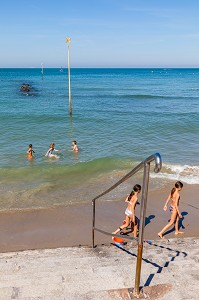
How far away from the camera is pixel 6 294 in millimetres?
5027

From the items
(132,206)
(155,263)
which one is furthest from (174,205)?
(155,263)

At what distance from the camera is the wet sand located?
359 inches

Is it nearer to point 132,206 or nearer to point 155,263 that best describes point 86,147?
point 132,206

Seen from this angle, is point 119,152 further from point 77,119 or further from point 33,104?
point 33,104

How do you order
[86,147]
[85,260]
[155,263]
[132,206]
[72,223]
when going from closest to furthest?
[155,263], [85,260], [132,206], [72,223], [86,147]

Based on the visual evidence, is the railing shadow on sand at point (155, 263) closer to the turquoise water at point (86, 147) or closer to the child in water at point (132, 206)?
the child in water at point (132, 206)

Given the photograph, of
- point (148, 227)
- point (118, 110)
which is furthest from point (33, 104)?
point (148, 227)

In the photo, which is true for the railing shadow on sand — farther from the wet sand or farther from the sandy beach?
the wet sand

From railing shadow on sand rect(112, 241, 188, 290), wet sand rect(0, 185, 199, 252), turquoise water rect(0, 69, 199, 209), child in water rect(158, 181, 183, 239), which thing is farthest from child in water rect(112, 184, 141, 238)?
turquoise water rect(0, 69, 199, 209)

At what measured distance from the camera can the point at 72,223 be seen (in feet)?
33.6

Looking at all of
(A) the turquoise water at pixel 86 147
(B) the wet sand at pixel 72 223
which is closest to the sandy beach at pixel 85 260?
(B) the wet sand at pixel 72 223

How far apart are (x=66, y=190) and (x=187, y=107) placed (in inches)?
1111

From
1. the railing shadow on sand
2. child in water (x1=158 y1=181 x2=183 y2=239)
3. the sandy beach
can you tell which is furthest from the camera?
child in water (x1=158 y1=181 x2=183 y2=239)

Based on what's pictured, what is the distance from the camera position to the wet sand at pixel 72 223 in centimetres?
912
